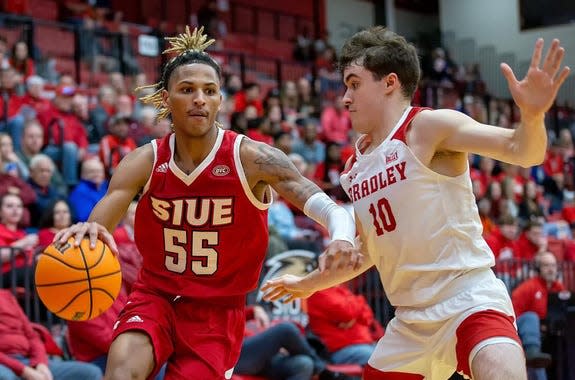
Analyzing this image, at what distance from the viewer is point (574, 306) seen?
8.05 metres

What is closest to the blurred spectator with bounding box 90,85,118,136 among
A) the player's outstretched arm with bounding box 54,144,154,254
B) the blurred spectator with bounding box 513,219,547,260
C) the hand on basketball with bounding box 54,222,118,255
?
the blurred spectator with bounding box 513,219,547,260

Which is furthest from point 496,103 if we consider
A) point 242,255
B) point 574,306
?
point 242,255

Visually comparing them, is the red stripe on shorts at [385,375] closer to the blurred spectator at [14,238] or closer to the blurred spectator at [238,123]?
the blurred spectator at [14,238]

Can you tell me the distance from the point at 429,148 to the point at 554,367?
4620 mm

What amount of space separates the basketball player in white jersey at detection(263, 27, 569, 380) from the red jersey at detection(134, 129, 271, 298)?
1.15 feet

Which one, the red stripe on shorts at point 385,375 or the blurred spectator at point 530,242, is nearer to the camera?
the red stripe on shorts at point 385,375

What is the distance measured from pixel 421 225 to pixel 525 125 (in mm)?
743

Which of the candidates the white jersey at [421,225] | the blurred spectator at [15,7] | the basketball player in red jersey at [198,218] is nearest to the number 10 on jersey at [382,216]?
the white jersey at [421,225]

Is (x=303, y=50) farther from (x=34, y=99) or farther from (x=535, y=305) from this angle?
(x=535, y=305)

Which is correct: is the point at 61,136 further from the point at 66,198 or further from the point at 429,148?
the point at 429,148

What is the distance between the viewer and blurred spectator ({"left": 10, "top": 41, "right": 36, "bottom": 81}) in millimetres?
11531

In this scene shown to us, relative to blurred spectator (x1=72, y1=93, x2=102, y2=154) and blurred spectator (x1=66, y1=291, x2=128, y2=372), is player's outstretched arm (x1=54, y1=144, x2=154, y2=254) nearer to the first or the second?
blurred spectator (x1=66, y1=291, x2=128, y2=372)

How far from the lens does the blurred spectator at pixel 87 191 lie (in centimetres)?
862

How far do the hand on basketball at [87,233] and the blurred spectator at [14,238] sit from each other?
10.3ft
